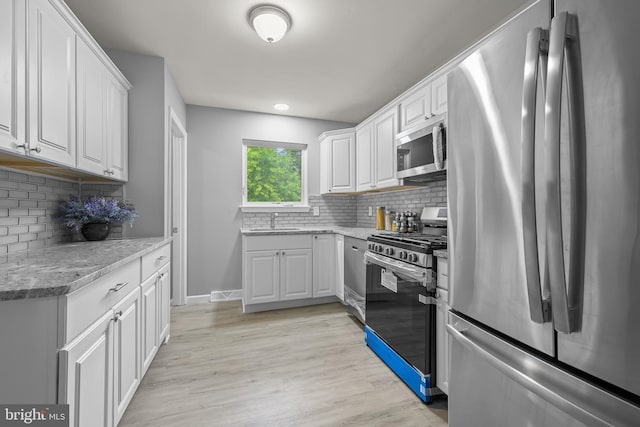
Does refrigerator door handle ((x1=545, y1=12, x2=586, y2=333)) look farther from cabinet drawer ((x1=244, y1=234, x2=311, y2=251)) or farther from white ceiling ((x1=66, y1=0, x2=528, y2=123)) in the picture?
cabinet drawer ((x1=244, y1=234, x2=311, y2=251))

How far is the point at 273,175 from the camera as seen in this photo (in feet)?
13.3

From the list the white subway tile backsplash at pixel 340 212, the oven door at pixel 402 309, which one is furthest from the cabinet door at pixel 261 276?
the oven door at pixel 402 309

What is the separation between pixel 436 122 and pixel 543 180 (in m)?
1.58

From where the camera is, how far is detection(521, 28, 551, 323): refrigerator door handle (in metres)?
0.76

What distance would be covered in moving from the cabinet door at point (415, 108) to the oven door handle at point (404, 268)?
123 cm

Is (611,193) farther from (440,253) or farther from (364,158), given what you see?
(364,158)

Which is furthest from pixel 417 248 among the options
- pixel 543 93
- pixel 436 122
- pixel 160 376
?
pixel 160 376

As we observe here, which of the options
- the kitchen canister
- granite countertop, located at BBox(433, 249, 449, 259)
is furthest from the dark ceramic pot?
the kitchen canister

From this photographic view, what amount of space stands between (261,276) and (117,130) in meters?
1.94

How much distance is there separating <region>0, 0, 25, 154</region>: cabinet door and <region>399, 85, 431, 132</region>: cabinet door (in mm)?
2474

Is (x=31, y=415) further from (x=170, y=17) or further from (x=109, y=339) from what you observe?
(x=170, y=17)

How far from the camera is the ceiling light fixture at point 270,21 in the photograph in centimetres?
191

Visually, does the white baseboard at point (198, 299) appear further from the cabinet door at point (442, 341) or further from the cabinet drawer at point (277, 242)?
the cabinet door at point (442, 341)

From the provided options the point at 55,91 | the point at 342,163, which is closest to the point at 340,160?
the point at 342,163
